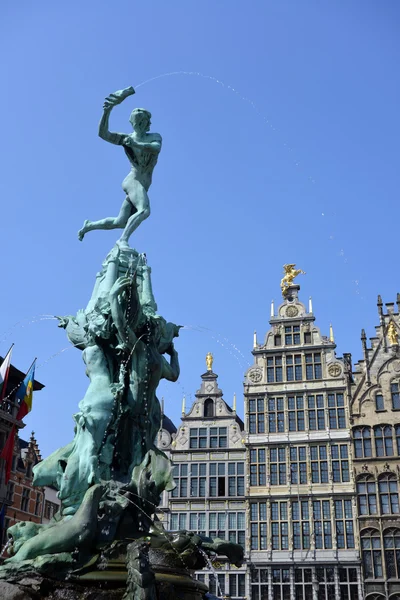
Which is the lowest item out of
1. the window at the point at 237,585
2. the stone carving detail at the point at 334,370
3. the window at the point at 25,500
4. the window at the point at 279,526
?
the window at the point at 237,585

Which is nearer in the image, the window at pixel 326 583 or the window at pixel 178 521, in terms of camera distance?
the window at pixel 326 583

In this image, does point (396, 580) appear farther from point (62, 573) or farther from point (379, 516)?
point (62, 573)

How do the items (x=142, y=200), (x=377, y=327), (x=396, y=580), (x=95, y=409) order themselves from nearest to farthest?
(x=95, y=409), (x=142, y=200), (x=396, y=580), (x=377, y=327)

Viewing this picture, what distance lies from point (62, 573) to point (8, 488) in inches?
1383

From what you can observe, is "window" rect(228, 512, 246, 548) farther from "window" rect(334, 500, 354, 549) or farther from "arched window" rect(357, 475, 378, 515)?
"arched window" rect(357, 475, 378, 515)

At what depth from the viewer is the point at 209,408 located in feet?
137

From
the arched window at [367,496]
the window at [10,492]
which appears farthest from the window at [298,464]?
the window at [10,492]

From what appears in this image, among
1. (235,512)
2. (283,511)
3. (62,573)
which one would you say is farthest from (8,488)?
(62,573)

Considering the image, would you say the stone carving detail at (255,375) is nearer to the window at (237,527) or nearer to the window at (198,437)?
the window at (198,437)

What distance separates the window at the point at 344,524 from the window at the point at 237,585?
586 centimetres

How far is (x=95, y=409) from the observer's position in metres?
12.4

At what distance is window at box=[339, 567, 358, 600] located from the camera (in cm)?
3412

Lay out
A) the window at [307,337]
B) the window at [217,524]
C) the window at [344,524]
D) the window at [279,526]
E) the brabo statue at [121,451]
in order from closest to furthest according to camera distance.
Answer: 1. the brabo statue at [121,451]
2. the window at [344,524]
3. the window at [279,526]
4. the window at [217,524]
5. the window at [307,337]

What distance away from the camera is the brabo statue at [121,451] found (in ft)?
33.0
